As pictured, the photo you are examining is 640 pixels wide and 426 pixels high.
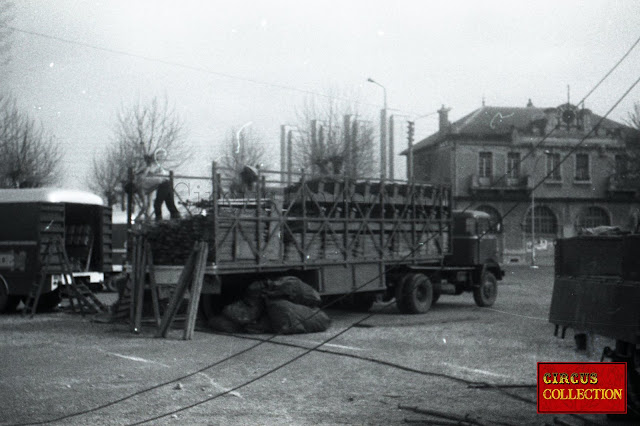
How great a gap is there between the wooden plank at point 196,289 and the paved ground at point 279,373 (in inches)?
9.7

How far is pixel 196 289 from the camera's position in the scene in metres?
14.7

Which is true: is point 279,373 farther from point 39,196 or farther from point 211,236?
point 39,196

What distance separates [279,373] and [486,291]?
1219 cm

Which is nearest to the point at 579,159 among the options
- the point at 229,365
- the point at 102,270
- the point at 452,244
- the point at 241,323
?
the point at 452,244

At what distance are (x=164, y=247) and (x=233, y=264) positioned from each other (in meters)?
1.29

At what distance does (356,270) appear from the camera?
60.0 ft

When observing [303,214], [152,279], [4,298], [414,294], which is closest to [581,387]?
[152,279]

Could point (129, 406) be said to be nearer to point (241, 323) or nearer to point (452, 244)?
point (241, 323)

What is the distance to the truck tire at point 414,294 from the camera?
1958cm

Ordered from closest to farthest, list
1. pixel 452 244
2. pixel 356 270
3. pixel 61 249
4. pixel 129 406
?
pixel 129 406 < pixel 356 270 < pixel 61 249 < pixel 452 244

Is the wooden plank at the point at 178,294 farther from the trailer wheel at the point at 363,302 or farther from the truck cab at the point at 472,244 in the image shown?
the truck cab at the point at 472,244

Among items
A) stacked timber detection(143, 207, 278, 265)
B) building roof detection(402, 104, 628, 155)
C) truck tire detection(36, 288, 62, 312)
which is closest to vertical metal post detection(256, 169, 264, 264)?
stacked timber detection(143, 207, 278, 265)

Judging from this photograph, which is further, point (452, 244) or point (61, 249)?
point (452, 244)

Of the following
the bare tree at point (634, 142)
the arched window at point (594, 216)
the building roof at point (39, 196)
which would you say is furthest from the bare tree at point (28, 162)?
the arched window at point (594, 216)
